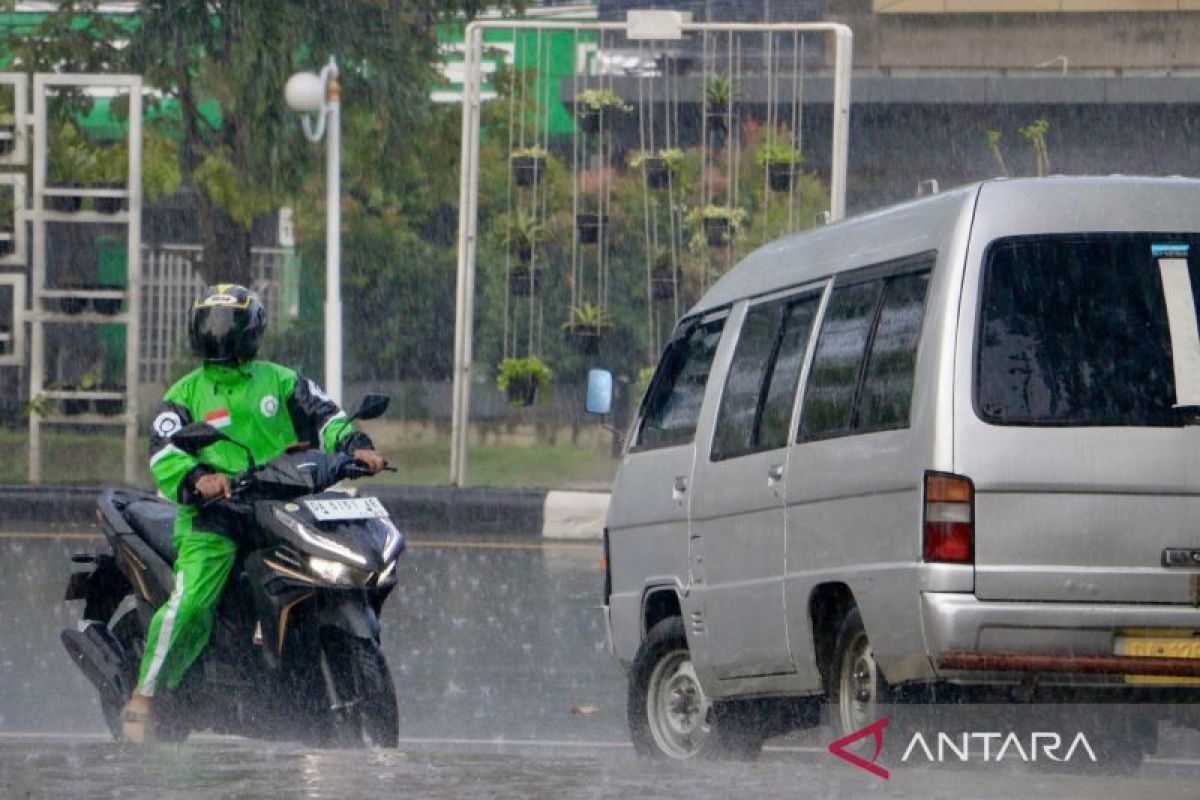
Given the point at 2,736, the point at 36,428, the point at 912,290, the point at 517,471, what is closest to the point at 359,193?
the point at 517,471

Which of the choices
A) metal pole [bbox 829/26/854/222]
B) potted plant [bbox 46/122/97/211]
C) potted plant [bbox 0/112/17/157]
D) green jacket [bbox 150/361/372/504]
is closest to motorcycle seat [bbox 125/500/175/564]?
green jacket [bbox 150/361/372/504]

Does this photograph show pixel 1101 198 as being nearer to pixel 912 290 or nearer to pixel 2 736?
pixel 912 290

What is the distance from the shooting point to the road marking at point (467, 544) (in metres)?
17.8

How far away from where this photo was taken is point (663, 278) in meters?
21.8

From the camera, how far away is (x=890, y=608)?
669cm

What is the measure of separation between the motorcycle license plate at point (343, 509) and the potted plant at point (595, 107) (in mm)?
14326

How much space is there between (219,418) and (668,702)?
6.48ft

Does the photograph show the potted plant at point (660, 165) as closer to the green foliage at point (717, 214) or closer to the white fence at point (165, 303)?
the green foliage at point (717, 214)

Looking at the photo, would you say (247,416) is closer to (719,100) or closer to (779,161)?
(719,100)

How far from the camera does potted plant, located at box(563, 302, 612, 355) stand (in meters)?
22.2

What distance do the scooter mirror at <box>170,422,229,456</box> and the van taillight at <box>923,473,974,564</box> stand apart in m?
2.30

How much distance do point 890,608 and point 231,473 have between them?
7.64 ft

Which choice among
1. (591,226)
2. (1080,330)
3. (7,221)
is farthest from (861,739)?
(7,221)

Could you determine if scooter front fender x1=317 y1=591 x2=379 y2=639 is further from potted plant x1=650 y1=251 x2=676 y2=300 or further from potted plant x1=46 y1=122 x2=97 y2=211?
potted plant x1=46 y1=122 x2=97 y2=211
